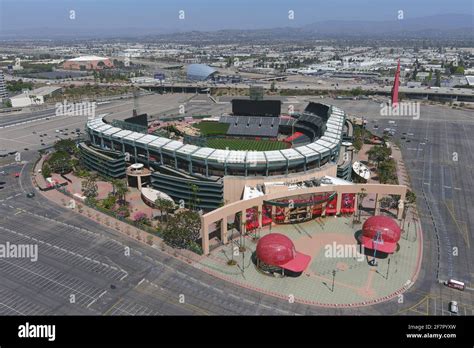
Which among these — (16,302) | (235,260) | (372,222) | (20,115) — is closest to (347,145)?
(372,222)

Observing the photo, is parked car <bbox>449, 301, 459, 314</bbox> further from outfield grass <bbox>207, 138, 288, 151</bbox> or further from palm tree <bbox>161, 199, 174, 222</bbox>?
→ outfield grass <bbox>207, 138, 288, 151</bbox>

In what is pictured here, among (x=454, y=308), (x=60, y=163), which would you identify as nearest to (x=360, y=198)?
(x=454, y=308)

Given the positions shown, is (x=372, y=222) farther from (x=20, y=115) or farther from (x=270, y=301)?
(x=20, y=115)

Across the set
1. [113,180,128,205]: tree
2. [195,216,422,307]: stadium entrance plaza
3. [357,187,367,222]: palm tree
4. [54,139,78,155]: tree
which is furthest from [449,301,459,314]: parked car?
[54,139,78,155]: tree

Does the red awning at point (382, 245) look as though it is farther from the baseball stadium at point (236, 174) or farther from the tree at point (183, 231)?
the tree at point (183, 231)

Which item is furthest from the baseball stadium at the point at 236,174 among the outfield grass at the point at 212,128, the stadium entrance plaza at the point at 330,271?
the outfield grass at the point at 212,128

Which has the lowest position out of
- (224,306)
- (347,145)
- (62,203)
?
(224,306)
